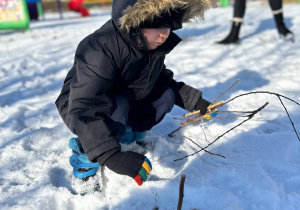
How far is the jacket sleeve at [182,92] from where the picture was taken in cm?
185

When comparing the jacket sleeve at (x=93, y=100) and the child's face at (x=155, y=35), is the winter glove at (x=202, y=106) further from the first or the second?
the jacket sleeve at (x=93, y=100)

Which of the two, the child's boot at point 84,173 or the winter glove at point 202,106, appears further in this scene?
the winter glove at point 202,106

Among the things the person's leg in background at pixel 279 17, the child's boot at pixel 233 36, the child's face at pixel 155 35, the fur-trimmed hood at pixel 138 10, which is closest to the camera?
the fur-trimmed hood at pixel 138 10

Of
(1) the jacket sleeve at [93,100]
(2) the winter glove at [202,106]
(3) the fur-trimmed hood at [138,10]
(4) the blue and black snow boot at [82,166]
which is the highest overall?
(3) the fur-trimmed hood at [138,10]

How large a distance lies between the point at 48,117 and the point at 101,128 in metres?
1.25

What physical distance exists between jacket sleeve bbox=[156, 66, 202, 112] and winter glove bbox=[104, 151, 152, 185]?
666 mm

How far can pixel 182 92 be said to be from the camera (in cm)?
189

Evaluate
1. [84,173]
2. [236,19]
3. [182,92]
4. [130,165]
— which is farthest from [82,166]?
[236,19]

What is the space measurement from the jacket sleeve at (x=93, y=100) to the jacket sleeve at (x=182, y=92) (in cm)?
58

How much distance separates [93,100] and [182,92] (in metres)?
0.70

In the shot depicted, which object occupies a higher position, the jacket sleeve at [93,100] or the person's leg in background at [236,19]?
the jacket sleeve at [93,100]

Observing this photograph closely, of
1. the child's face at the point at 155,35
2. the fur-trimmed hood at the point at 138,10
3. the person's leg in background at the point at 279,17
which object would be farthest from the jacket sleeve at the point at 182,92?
the person's leg in background at the point at 279,17

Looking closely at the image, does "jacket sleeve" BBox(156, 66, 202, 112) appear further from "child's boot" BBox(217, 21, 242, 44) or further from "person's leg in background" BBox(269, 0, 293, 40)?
"person's leg in background" BBox(269, 0, 293, 40)

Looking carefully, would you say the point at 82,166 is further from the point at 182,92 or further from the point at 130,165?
the point at 182,92
